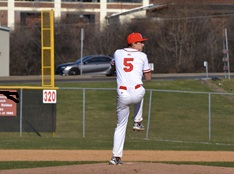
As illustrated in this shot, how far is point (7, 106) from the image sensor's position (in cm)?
2484

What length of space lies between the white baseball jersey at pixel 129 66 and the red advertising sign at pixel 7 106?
13.9 m

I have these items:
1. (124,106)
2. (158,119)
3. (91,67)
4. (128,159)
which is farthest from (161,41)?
(124,106)

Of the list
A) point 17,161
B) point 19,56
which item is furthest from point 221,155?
point 19,56

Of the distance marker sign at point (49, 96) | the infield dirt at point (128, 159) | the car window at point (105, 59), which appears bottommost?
the infield dirt at point (128, 159)

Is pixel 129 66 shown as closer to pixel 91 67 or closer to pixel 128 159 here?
pixel 128 159

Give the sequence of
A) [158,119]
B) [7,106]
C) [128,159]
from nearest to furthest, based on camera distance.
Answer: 1. [128,159]
2. [7,106]
3. [158,119]

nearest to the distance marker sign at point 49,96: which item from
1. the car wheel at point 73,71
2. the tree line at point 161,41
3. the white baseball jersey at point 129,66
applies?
the white baseball jersey at point 129,66

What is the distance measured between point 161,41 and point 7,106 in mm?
30674

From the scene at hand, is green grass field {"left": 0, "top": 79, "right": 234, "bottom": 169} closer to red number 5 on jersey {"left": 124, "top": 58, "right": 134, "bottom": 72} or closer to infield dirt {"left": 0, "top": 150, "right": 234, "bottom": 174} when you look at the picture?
infield dirt {"left": 0, "top": 150, "right": 234, "bottom": 174}

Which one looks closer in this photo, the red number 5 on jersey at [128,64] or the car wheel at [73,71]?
the red number 5 on jersey at [128,64]

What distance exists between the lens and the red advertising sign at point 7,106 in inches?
973

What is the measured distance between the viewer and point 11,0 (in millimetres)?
67938

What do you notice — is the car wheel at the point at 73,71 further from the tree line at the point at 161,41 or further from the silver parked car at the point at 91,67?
the tree line at the point at 161,41

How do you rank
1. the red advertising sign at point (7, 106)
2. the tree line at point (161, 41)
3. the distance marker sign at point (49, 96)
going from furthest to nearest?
the tree line at point (161, 41) → the red advertising sign at point (7, 106) → the distance marker sign at point (49, 96)
